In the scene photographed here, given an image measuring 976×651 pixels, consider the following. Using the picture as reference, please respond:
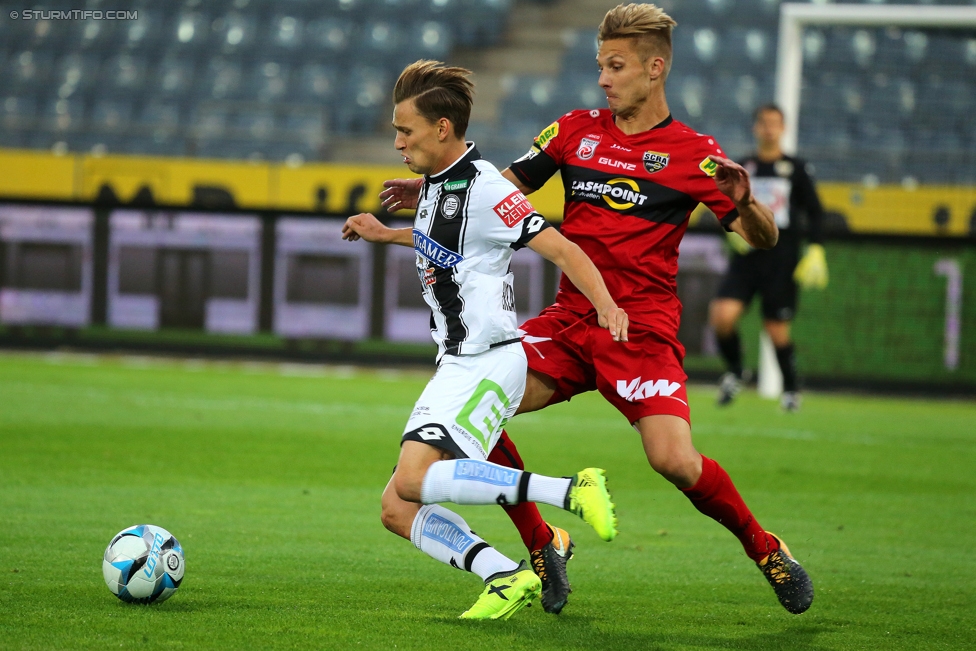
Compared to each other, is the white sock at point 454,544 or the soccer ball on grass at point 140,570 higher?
the white sock at point 454,544

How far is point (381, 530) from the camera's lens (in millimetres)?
5270

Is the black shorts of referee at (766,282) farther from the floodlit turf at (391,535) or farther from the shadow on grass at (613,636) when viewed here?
the shadow on grass at (613,636)

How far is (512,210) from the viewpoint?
3766 millimetres

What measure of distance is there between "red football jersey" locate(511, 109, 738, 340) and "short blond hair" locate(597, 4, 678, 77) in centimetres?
26

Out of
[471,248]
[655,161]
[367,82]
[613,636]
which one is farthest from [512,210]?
[367,82]

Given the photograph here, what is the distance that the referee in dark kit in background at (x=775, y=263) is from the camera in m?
10.1

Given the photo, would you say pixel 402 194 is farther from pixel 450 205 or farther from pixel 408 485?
pixel 408 485

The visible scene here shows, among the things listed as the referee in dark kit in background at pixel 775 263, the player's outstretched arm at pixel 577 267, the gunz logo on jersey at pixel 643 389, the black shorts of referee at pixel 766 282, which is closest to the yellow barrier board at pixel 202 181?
the referee in dark kit in background at pixel 775 263

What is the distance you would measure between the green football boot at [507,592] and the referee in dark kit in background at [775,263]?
6706 mm

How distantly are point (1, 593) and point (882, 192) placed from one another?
38.7ft

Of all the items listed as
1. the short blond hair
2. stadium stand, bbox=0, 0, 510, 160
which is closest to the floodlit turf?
the short blond hair

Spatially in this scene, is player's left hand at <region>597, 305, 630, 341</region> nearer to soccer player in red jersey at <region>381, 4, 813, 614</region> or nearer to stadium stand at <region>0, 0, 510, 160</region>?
soccer player in red jersey at <region>381, 4, 813, 614</region>

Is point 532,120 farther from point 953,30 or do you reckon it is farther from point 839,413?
point 839,413

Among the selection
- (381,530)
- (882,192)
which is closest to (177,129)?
(882,192)
